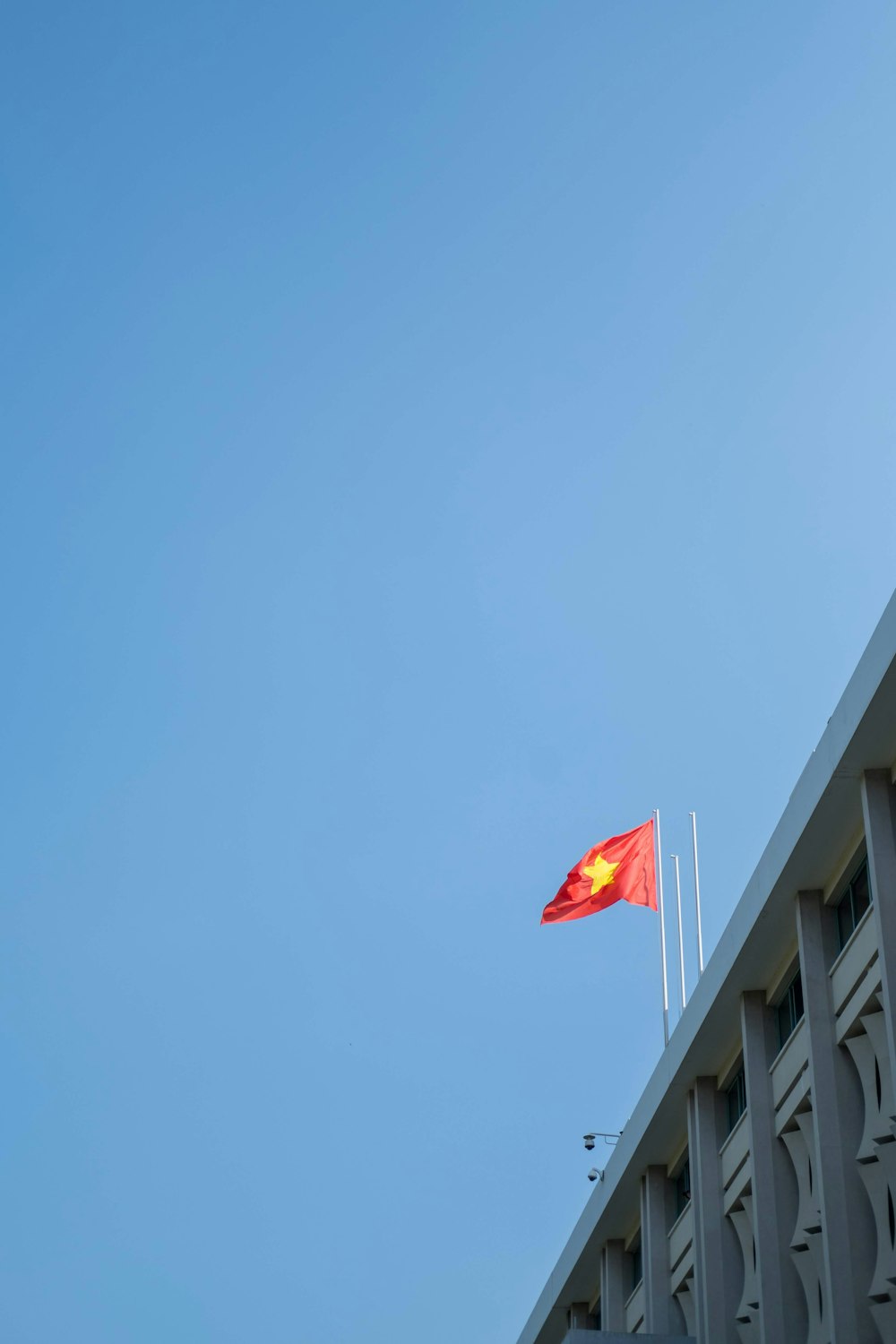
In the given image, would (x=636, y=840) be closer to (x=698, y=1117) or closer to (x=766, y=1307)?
(x=698, y=1117)

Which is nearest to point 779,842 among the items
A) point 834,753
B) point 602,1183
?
point 834,753

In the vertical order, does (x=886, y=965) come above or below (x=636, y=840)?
below

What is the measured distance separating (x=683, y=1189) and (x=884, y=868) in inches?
510

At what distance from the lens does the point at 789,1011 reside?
87.8 ft

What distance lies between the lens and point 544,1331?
4222 centimetres

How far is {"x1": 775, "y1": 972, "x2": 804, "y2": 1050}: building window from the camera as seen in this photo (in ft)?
86.5

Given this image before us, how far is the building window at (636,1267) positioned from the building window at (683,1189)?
3833 millimetres

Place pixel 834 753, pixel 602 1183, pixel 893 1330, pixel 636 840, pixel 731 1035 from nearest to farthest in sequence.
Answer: pixel 893 1330 → pixel 834 753 → pixel 731 1035 → pixel 636 840 → pixel 602 1183

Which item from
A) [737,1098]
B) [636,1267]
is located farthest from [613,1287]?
[737,1098]

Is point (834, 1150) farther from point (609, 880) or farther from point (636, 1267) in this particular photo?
point (636, 1267)

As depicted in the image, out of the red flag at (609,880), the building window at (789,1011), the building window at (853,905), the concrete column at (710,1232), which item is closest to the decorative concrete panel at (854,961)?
the building window at (853,905)

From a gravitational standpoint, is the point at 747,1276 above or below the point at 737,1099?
below

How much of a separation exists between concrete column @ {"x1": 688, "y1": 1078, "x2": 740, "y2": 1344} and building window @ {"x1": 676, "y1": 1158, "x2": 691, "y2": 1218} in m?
2.28

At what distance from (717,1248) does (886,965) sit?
9.25 m
